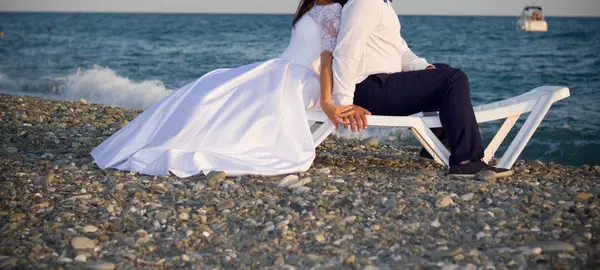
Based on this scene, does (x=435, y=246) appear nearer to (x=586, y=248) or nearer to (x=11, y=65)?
(x=586, y=248)

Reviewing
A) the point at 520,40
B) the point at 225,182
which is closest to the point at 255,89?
the point at 225,182

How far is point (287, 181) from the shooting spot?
4992 millimetres

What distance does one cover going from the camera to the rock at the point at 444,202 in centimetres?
441

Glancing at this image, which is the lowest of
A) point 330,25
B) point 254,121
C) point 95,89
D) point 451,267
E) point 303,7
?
point 95,89

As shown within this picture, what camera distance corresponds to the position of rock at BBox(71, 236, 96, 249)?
12.4 feet

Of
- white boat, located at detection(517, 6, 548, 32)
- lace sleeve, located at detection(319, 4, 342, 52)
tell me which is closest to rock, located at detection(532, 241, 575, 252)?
lace sleeve, located at detection(319, 4, 342, 52)

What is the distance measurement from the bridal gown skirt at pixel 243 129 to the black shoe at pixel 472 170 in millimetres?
1112

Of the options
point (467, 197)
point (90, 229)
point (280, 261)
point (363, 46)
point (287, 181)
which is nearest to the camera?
point (280, 261)

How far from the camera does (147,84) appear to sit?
59.3ft

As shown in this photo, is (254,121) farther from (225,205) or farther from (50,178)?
(50,178)

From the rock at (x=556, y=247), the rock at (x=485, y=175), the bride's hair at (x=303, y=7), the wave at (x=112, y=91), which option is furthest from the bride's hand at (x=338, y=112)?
the wave at (x=112, y=91)

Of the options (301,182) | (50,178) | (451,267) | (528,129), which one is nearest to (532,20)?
(528,129)

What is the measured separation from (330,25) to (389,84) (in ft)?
2.11

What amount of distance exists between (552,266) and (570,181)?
6.76 feet
